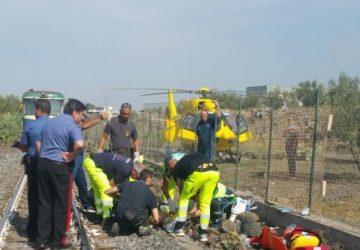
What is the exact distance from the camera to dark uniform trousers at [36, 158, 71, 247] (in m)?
7.30

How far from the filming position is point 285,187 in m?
11.1

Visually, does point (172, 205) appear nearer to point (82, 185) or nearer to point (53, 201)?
point (82, 185)

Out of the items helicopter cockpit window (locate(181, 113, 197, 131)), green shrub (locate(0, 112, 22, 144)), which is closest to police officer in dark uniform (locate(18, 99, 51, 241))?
helicopter cockpit window (locate(181, 113, 197, 131))

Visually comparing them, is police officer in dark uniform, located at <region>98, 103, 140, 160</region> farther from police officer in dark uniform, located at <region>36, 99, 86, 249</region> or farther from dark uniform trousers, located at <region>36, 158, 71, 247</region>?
dark uniform trousers, located at <region>36, 158, 71, 247</region>

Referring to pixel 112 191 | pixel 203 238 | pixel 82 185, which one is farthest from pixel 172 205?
pixel 82 185

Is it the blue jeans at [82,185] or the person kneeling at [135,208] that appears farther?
the blue jeans at [82,185]

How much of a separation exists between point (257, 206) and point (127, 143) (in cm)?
300

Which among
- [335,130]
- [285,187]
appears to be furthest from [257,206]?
[335,130]

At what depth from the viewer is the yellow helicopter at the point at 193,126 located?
1639 cm

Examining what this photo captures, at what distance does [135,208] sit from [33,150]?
1.83m

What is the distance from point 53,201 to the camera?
7.44 meters

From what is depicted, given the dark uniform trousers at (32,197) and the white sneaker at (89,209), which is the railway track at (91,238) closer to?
the dark uniform trousers at (32,197)

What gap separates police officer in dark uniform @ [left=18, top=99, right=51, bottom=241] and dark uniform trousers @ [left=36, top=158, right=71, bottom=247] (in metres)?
0.66

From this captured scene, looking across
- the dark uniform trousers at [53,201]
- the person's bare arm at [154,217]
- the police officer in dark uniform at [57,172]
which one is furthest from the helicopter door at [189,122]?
the dark uniform trousers at [53,201]
